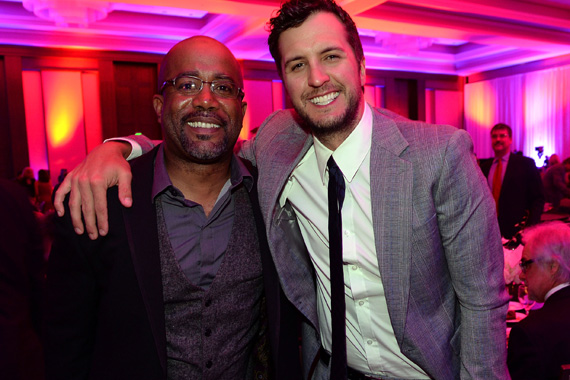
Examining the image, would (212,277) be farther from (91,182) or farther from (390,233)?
(390,233)

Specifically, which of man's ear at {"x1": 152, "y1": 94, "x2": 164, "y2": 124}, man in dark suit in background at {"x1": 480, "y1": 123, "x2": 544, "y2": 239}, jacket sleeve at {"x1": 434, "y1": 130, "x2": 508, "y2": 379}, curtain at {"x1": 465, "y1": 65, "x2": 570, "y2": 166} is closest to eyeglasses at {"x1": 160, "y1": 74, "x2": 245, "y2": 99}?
man's ear at {"x1": 152, "y1": 94, "x2": 164, "y2": 124}

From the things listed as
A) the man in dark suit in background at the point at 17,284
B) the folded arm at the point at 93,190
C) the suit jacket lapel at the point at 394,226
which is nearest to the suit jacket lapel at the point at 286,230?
the suit jacket lapel at the point at 394,226

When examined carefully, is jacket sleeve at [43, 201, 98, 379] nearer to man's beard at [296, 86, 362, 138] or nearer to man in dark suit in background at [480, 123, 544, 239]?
man's beard at [296, 86, 362, 138]

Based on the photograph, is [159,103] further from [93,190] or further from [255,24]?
[255,24]

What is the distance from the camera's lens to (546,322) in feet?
6.57

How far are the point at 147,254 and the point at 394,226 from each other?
2.47 ft

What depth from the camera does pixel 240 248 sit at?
1.54 meters

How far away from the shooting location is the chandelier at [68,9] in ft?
20.7

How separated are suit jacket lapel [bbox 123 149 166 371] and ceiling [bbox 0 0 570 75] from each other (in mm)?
5355

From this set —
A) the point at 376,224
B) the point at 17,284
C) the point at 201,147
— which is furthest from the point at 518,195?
the point at 17,284

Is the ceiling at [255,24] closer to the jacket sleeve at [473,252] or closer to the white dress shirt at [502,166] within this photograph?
the white dress shirt at [502,166]

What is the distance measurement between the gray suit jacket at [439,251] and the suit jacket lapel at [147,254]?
681mm

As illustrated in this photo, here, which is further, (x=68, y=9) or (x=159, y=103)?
(x=68, y=9)

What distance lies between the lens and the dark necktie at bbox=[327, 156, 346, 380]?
1337mm
